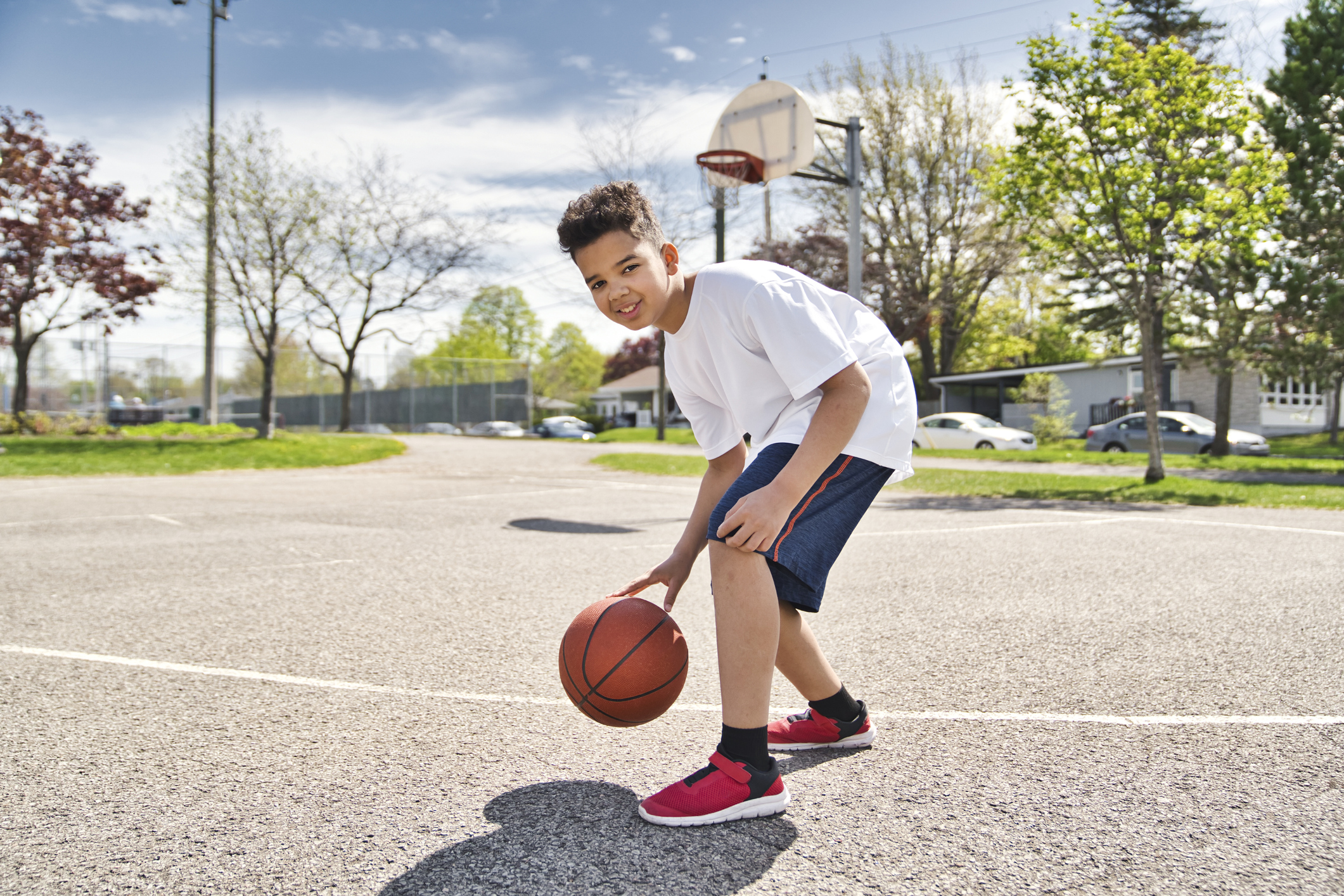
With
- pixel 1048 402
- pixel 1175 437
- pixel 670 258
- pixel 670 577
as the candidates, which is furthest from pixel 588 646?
pixel 1048 402

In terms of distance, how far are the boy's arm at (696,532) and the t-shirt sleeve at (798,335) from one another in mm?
539

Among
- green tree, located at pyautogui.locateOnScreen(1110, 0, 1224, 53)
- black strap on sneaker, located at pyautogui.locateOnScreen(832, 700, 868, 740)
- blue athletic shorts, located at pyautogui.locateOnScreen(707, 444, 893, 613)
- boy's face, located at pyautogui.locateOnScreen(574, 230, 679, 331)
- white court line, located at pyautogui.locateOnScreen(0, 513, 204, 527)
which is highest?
green tree, located at pyautogui.locateOnScreen(1110, 0, 1224, 53)

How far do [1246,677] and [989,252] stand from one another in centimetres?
3432

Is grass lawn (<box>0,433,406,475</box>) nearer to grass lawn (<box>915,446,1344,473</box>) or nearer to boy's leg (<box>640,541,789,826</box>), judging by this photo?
grass lawn (<box>915,446,1344,473</box>)

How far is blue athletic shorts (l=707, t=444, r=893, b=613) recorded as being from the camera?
240cm

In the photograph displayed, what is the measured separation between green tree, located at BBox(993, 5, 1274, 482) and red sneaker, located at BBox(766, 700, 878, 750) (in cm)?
1264

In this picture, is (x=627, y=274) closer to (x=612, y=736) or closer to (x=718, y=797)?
(x=718, y=797)

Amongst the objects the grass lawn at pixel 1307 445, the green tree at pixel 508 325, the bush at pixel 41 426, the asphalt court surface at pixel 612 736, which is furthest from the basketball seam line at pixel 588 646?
the green tree at pixel 508 325

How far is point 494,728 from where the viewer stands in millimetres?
3182

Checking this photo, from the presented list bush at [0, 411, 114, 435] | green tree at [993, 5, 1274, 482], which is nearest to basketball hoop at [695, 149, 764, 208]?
green tree at [993, 5, 1274, 482]

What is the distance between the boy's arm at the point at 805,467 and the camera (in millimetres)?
2305

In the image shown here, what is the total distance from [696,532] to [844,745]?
89cm

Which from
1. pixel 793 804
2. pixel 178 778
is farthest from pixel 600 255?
pixel 178 778

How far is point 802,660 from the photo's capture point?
2758mm
